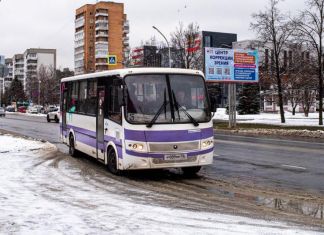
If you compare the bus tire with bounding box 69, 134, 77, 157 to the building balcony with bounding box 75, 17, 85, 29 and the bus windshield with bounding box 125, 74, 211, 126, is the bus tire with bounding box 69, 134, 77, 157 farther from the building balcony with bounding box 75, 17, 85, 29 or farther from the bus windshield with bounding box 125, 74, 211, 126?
the building balcony with bounding box 75, 17, 85, 29

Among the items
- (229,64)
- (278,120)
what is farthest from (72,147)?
(278,120)

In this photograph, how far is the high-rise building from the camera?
13650 centimetres

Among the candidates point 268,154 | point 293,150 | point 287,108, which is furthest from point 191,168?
point 287,108

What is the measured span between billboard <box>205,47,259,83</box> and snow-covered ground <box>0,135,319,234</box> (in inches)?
1077

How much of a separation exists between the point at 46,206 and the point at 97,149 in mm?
5464

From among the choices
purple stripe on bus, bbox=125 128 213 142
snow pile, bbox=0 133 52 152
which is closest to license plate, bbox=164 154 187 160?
purple stripe on bus, bbox=125 128 213 142

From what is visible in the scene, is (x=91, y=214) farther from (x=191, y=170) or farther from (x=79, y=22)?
(x=79, y=22)

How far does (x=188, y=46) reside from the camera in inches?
2192

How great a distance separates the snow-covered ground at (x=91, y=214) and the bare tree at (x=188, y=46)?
1764 inches

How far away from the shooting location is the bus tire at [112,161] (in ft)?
38.5

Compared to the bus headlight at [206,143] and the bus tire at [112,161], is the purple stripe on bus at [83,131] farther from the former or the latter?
the bus headlight at [206,143]

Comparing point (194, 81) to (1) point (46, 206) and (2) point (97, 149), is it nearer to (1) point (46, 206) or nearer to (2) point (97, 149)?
(2) point (97, 149)

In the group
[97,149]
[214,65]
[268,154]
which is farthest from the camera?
[214,65]

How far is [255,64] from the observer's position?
3822cm
